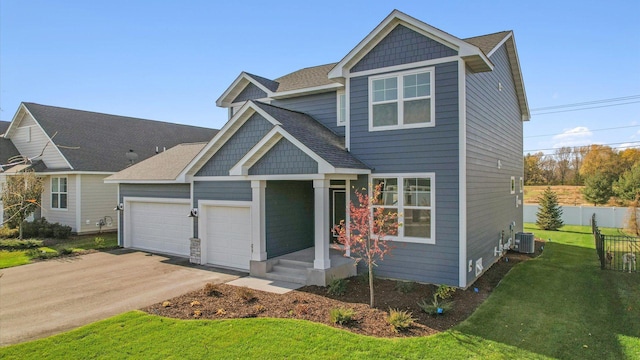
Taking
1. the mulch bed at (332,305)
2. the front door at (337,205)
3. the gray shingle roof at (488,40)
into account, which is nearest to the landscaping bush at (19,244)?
the mulch bed at (332,305)

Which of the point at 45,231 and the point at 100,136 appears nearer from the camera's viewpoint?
the point at 45,231

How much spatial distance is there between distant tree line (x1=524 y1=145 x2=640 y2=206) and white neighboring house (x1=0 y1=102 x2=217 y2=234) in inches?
1116

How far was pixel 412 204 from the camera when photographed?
1037 centimetres

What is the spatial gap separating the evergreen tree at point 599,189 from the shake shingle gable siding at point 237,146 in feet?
112

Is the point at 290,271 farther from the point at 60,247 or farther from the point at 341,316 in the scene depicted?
the point at 60,247

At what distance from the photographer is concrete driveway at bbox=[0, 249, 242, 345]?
26.2 feet

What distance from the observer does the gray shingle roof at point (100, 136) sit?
810 inches

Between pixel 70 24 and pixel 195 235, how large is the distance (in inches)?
333

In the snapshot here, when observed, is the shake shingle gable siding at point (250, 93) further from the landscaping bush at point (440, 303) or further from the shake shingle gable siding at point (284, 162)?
the landscaping bush at point (440, 303)

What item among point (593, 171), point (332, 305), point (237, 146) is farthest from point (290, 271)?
point (593, 171)

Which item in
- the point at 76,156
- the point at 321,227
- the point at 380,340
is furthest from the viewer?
the point at 76,156

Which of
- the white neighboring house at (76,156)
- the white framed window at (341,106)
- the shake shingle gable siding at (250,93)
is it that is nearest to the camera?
the white framed window at (341,106)

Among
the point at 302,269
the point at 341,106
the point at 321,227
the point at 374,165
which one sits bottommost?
the point at 302,269

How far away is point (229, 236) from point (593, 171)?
4642cm
